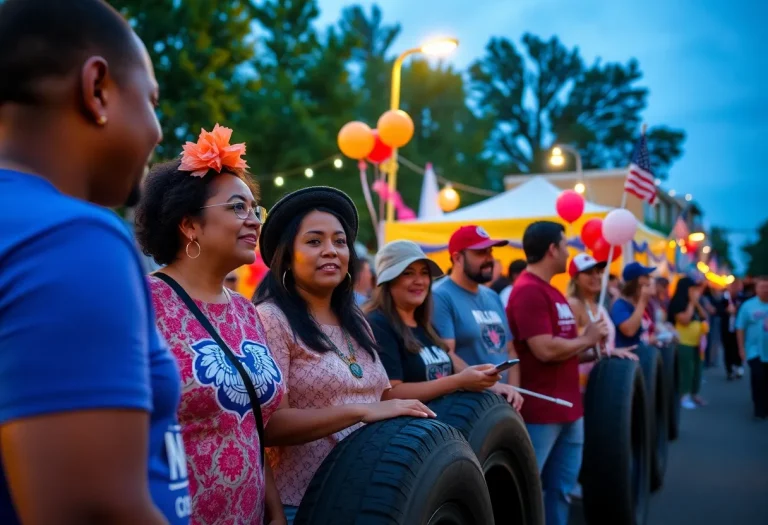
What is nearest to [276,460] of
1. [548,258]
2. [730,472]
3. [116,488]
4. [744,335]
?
[116,488]

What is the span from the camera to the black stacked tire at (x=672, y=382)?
7.61 m

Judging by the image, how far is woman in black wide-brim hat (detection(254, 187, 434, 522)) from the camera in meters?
2.26

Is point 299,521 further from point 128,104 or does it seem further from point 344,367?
point 128,104

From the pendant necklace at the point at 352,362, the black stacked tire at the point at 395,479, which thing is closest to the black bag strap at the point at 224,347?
the black stacked tire at the point at 395,479

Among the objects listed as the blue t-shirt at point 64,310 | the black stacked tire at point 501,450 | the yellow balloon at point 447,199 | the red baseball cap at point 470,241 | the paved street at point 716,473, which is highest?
the yellow balloon at point 447,199

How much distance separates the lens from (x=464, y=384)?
9.87 ft

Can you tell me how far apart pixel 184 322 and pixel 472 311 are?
2.56 metres

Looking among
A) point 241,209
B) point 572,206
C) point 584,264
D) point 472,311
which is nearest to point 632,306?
point 572,206

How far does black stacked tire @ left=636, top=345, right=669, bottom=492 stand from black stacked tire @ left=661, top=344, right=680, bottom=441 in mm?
377

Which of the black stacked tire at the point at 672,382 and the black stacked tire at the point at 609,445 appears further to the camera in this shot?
the black stacked tire at the point at 672,382

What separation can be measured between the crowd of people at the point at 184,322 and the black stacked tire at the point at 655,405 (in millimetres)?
1849

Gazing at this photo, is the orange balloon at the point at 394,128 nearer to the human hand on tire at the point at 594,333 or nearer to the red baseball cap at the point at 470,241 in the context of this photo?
the red baseball cap at the point at 470,241

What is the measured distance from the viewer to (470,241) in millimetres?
4469

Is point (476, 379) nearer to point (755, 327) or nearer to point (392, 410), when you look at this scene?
point (392, 410)
